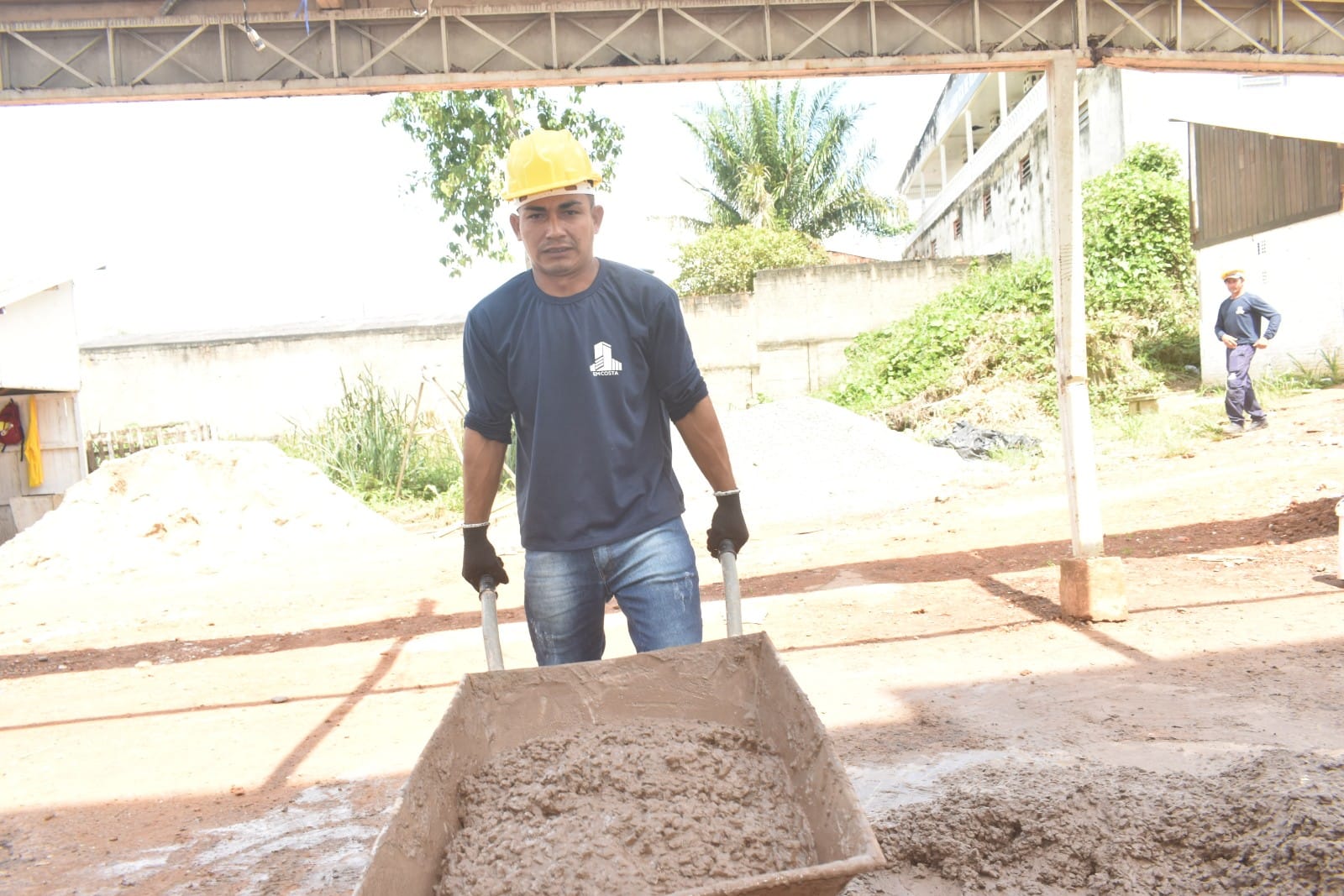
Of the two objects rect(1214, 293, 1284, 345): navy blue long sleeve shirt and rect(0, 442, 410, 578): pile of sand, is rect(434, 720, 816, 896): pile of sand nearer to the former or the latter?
rect(0, 442, 410, 578): pile of sand

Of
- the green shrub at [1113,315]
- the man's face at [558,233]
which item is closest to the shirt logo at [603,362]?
the man's face at [558,233]

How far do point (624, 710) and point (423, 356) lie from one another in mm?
16157

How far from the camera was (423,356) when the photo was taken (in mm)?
17953

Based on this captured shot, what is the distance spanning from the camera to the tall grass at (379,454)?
14.3 meters

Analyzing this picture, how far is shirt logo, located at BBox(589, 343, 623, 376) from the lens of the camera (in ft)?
9.04

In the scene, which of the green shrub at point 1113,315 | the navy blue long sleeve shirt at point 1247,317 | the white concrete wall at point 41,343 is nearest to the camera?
the navy blue long sleeve shirt at point 1247,317

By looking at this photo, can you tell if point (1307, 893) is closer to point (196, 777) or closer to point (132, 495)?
point (196, 777)

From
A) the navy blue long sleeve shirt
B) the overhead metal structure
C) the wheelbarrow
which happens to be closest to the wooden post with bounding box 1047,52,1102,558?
the overhead metal structure

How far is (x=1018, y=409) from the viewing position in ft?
47.1

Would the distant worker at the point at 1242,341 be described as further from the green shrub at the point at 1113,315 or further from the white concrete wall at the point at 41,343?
the white concrete wall at the point at 41,343

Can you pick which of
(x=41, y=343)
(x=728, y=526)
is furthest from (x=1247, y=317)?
(x=41, y=343)

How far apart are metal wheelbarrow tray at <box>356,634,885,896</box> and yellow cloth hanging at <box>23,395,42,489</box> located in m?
13.8

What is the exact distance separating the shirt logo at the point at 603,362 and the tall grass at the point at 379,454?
1160cm

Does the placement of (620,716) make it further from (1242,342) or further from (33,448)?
(33,448)
